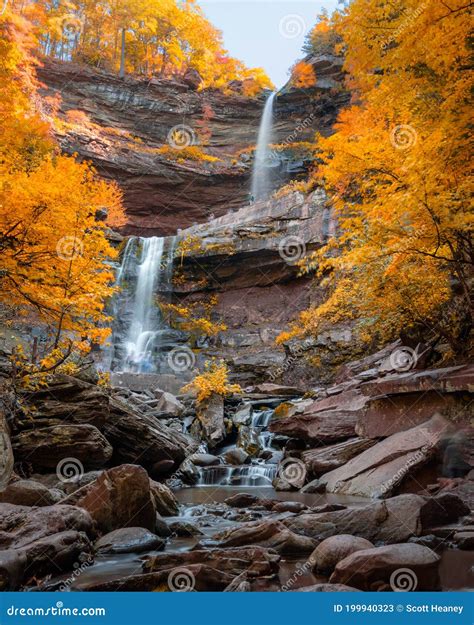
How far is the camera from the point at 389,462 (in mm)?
8359

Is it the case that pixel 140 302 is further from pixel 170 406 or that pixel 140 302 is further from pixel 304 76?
pixel 304 76

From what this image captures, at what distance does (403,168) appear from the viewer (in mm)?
7047

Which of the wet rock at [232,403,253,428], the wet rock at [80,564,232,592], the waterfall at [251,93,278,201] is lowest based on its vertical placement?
the wet rock at [80,564,232,592]

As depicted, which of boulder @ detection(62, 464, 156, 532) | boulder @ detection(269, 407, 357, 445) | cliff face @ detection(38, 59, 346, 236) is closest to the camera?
boulder @ detection(62, 464, 156, 532)

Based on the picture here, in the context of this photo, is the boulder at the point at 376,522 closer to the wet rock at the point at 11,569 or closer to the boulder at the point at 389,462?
the boulder at the point at 389,462

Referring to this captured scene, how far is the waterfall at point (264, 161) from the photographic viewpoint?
3600 centimetres

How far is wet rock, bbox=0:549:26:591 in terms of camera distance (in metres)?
4.10

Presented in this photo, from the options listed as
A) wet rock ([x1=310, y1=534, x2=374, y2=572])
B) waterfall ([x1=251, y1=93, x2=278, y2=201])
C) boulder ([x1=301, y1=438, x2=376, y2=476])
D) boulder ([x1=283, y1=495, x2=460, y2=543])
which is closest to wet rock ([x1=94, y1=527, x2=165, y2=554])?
boulder ([x1=283, y1=495, x2=460, y2=543])

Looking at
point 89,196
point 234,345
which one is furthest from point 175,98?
point 89,196

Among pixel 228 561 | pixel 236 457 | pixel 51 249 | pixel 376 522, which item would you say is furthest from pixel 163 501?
pixel 236 457

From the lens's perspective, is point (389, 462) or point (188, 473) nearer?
point (389, 462)

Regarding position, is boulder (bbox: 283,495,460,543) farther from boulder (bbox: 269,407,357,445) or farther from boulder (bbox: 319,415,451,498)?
boulder (bbox: 269,407,357,445)

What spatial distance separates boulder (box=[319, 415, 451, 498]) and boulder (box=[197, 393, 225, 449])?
5531 millimetres

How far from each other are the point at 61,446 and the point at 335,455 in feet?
19.1
